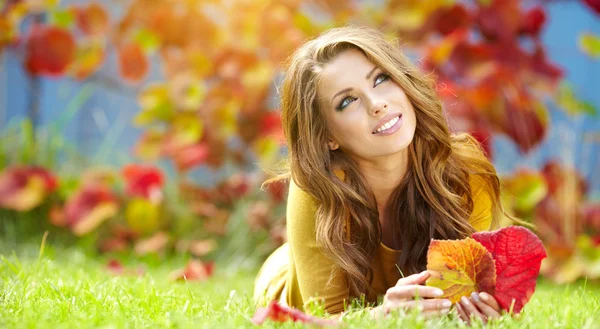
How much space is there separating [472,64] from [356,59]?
1.72 metres

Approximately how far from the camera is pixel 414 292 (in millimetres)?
1889

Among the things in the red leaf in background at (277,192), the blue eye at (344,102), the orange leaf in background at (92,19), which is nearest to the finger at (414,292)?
the blue eye at (344,102)

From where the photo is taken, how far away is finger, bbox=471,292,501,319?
189 cm

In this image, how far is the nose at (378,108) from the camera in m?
2.18

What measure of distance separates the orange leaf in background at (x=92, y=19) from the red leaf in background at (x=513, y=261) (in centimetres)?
303

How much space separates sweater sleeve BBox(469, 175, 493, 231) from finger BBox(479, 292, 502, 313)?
22.7 inches

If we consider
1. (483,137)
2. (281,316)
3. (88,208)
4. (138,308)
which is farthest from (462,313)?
(88,208)

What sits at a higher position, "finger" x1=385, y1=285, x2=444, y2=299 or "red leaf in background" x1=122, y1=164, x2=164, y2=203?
"finger" x1=385, y1=285, x2=444, y2=299

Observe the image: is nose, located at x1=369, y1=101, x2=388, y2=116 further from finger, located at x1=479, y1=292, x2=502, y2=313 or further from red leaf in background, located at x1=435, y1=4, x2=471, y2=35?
red leaf in background, located at x1=435, y1=4, x2=471, y2=35

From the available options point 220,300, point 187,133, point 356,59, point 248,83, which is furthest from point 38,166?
point 356,59

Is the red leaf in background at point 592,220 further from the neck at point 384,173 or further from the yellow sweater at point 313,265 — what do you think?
the neck at point 384,173

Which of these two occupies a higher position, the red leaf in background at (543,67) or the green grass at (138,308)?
the red leaf in background at (543,67)

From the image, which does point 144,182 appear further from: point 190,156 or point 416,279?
point 416,279

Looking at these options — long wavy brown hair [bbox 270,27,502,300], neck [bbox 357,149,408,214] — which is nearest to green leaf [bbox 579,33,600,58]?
long wavy brown hair [bbox 270,27,502,300]
